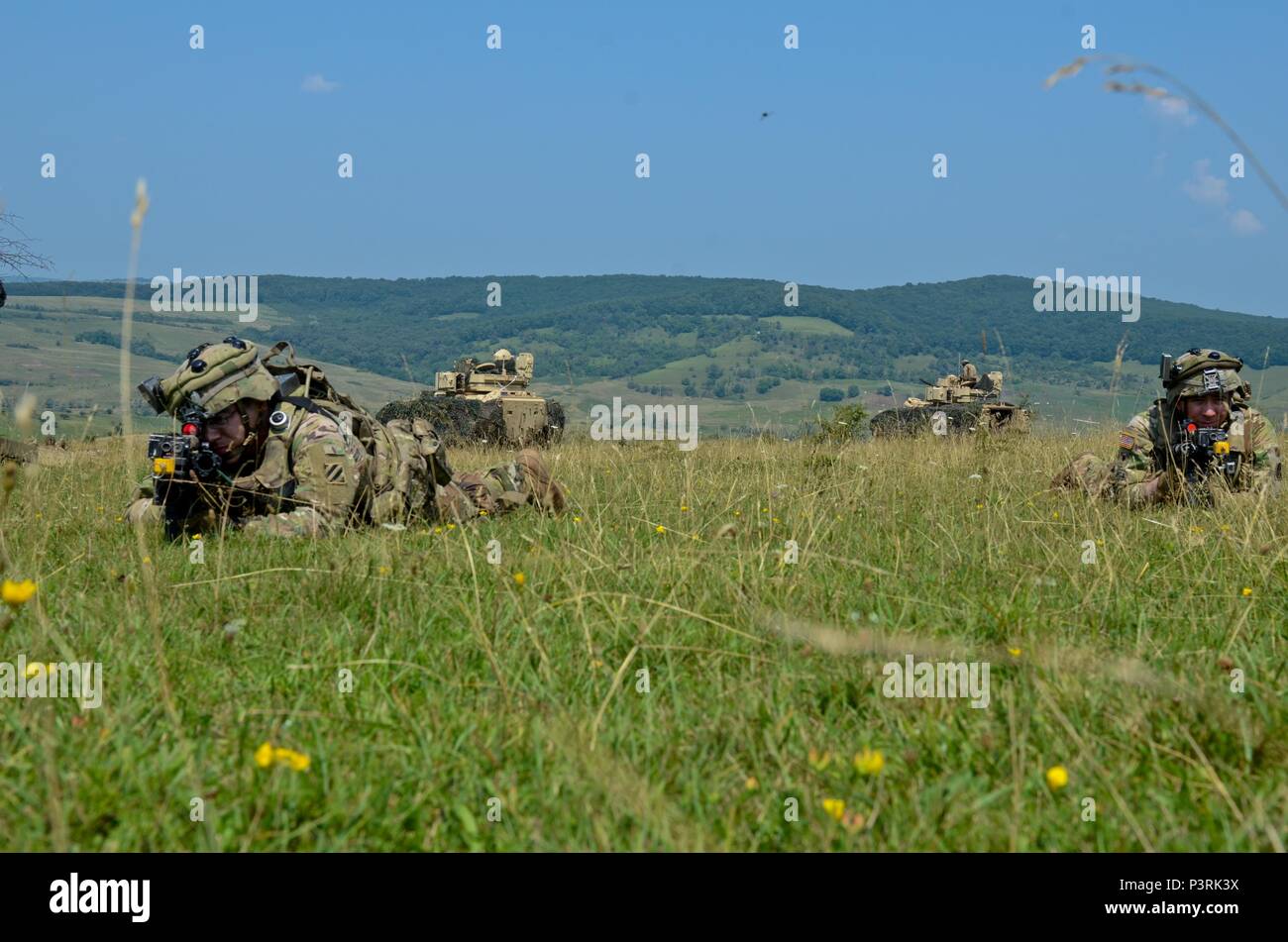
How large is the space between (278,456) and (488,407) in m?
19.0

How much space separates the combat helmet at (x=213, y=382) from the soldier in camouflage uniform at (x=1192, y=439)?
488 cm

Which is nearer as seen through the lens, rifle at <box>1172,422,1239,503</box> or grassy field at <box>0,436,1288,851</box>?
grassy field at <box>0,436,1288,851</box>

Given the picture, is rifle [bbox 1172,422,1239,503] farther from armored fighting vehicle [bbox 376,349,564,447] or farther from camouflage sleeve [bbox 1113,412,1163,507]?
armored fighting vehicle [bbox 376,349,564,447]

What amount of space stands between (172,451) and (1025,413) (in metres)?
25.2

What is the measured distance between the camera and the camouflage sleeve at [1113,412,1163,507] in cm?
816

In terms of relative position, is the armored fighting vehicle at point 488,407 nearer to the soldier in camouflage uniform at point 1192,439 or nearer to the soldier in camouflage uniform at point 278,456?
the soldier in camouflage uniform at point 278,456

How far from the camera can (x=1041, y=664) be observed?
3.55 m

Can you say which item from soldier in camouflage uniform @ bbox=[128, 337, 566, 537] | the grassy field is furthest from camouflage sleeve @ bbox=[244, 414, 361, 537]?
the grassy field

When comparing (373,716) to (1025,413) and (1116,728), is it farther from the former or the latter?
(1025,413)

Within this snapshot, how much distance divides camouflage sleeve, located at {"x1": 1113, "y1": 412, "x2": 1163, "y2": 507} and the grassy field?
2129mm

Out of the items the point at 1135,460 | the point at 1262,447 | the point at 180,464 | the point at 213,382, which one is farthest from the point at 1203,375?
the point at 180,464

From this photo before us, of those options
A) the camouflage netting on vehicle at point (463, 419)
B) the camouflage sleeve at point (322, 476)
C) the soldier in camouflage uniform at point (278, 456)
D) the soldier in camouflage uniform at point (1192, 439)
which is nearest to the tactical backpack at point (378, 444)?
the soldier in camouflage uniform at point (278, 456)

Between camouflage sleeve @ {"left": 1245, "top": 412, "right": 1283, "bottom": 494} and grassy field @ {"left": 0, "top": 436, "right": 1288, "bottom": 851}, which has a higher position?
camouflage sleeve @ {"left": 1245, "top": 412, "right": 1283, "bottom": 494}

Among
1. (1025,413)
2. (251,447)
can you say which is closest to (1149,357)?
(1025,413)
